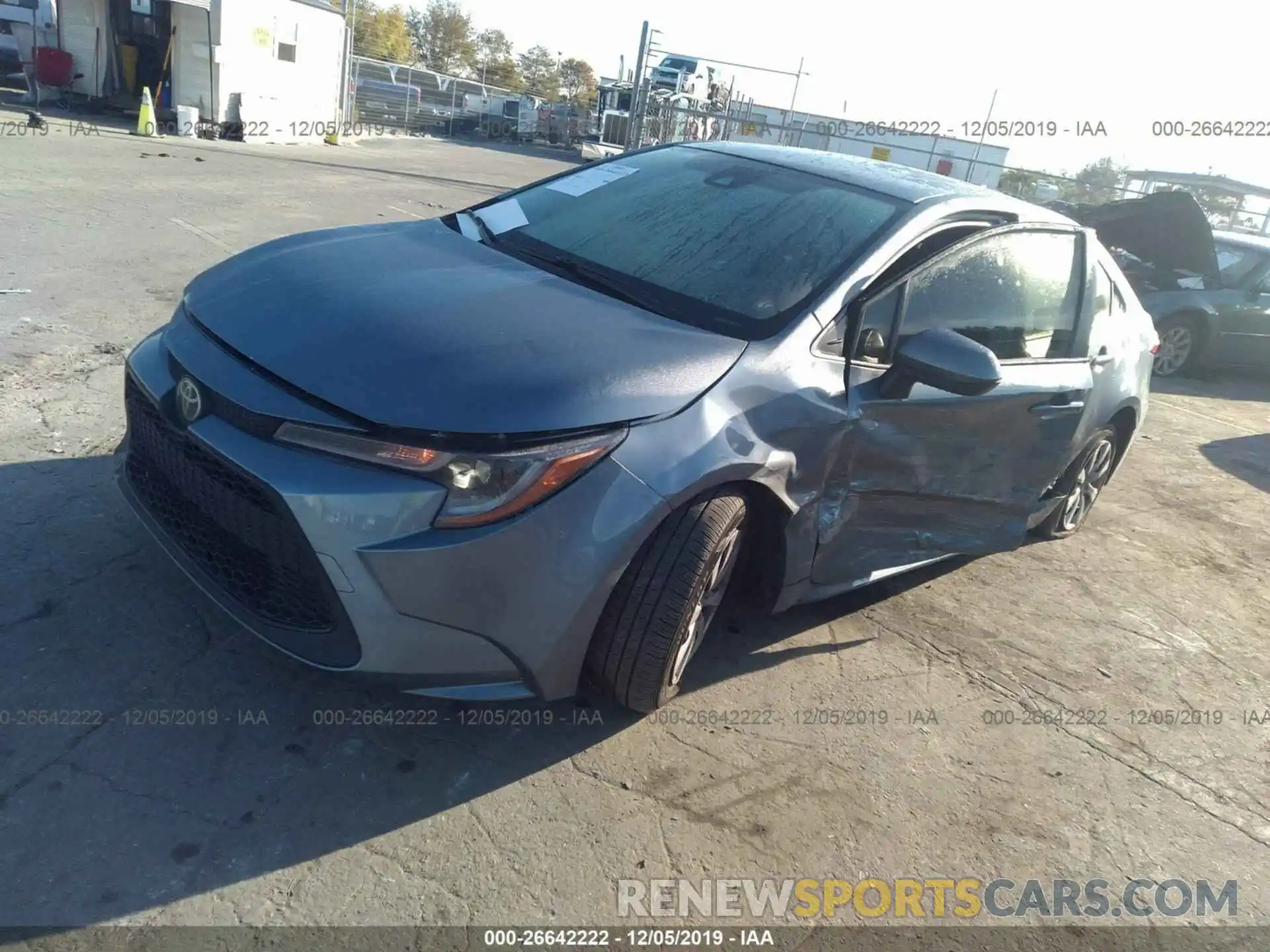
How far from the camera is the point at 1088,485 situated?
505 centimetres

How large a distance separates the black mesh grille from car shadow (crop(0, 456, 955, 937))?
0.24m

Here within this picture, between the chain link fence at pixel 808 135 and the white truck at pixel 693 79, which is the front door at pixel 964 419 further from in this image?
the white truck at pixel 693 79

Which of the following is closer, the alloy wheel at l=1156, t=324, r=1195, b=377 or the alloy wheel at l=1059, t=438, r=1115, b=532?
the alloy wheel at l=1059, t=438, r=1115, b=532

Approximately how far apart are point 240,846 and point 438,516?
915 millimetres

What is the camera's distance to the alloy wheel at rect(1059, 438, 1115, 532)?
15.9 feet

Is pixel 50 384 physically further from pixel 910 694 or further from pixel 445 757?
pixel 910 694

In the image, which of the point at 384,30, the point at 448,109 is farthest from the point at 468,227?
the point at 384,30

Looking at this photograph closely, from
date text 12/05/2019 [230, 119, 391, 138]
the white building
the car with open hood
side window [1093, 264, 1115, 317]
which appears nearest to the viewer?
side window [1093, 264, 1115, 317]

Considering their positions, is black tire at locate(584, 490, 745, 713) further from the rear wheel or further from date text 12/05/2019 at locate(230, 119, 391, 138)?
date text 12/05/2019 at locate(230, 119, 391, 138)

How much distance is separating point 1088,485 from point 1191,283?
6520 mm

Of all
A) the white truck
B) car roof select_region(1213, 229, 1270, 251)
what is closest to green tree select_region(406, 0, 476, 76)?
the white truck

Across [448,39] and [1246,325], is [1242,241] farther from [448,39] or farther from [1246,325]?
[448,39]

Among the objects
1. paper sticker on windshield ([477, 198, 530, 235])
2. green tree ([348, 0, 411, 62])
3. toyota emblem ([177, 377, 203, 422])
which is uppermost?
green tree ([348, 0, 411, 62])

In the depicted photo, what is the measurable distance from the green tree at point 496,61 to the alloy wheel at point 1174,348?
43.6 m
